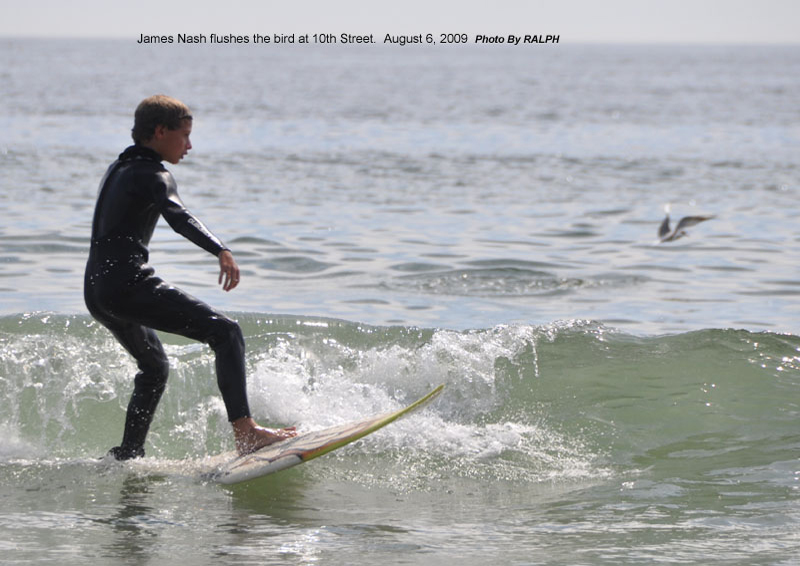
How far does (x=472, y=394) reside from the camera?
25.6 feet

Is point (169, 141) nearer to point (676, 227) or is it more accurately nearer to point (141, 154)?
point (141, 154)

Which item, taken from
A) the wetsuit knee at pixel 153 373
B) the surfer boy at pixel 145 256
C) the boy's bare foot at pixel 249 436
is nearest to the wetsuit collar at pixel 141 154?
the surfer boy at pixel 145 256

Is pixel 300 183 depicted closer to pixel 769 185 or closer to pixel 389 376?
pixel 769 185

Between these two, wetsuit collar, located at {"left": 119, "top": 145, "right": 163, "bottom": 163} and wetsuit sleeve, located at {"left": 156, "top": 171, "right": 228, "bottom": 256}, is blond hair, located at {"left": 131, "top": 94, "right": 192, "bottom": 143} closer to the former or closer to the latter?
wetsuit collar, located at {"left": 119, "top": 145, "right": 163, "bottom": 163}

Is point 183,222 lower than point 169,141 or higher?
lower

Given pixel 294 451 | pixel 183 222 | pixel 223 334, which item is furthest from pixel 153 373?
pixel 183 222

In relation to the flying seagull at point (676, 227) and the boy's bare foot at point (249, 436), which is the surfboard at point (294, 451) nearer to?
the boy's bare foot at point (249, 436)

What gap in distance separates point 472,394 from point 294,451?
2.24 meters

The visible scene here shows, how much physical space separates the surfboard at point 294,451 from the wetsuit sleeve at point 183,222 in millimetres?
1101

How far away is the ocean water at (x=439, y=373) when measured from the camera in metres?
5.29

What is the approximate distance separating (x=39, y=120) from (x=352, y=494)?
28.2 meters

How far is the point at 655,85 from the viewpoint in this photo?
64562 millimetres

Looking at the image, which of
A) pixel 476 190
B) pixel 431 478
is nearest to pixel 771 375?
pixel 431 478

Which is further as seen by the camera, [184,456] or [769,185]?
A: [769,185]
